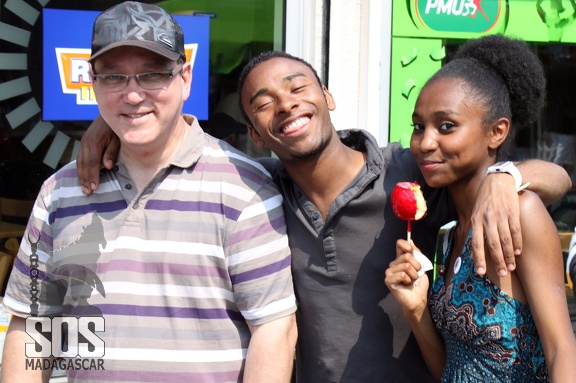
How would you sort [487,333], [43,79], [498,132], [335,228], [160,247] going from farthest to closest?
[43,79]
[335,228]
[498,132]
[160,247]
[487,333]

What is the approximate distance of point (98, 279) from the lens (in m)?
2.56

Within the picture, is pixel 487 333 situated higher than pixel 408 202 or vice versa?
pixel 408 202

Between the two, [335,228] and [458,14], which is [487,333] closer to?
[335,228]

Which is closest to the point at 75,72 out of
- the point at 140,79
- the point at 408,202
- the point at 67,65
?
the point at 67,65

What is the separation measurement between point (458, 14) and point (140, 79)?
2.92m

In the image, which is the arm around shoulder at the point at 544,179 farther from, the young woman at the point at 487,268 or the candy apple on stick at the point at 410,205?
the candy apple on stick at the point at 410,205

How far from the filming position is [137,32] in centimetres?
253

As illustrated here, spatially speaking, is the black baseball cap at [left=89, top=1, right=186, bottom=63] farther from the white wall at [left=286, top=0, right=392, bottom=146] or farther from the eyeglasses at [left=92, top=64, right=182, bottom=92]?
the white wall at [left=286, top=0, right=392, bottom=146]

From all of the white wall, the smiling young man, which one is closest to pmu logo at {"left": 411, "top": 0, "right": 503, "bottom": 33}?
the white wall

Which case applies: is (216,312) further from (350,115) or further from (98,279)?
(350,115)

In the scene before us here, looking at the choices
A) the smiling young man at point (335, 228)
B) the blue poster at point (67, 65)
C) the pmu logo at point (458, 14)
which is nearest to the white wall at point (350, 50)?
the pmu logo at point (458, 14)

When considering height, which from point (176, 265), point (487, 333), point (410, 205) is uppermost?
point (410, 205)

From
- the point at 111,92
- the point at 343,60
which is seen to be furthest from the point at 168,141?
the point at 343,60

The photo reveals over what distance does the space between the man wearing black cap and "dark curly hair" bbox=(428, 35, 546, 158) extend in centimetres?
81
